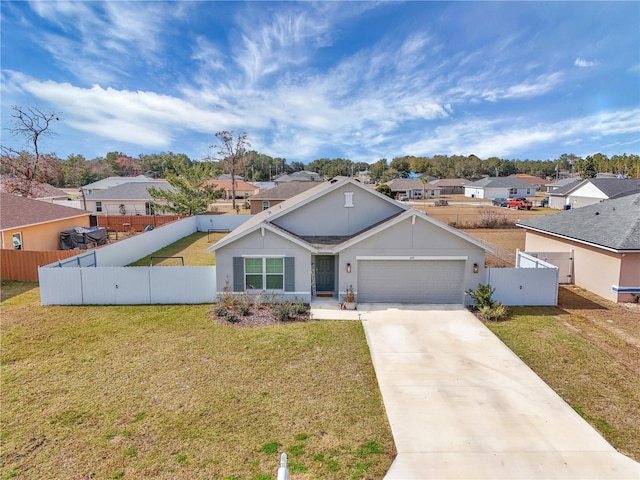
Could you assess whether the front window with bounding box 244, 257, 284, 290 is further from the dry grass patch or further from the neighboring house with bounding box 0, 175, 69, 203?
the neighboring house with bounding box 0, 175, 69, 203

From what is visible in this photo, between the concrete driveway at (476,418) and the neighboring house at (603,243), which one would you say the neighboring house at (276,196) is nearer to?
the neighboring house at (603,243)

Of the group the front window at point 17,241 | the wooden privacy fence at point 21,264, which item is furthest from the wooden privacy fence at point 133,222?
the wooden privacy fence at point 21,264

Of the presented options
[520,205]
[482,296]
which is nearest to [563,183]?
[520,205]

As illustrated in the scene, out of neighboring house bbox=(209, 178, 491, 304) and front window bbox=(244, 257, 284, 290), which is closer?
neighboring house bbox=(209, 178, 491, 304)

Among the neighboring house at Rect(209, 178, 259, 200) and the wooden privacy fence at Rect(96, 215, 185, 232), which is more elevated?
the neighboring house at Rect(209, 178, 259, 200)

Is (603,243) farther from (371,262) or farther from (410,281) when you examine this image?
(371,262)

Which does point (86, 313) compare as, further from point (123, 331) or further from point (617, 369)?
point (617, 369)

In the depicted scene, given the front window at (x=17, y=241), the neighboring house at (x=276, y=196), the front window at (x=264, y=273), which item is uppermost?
the neighboring house at (x=276, y=196)

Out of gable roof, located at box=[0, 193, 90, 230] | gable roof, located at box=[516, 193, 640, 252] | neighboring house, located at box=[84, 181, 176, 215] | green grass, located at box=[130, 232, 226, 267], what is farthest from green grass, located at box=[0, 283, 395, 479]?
neighboring house, located at box=[84, 181, 176, 215]
